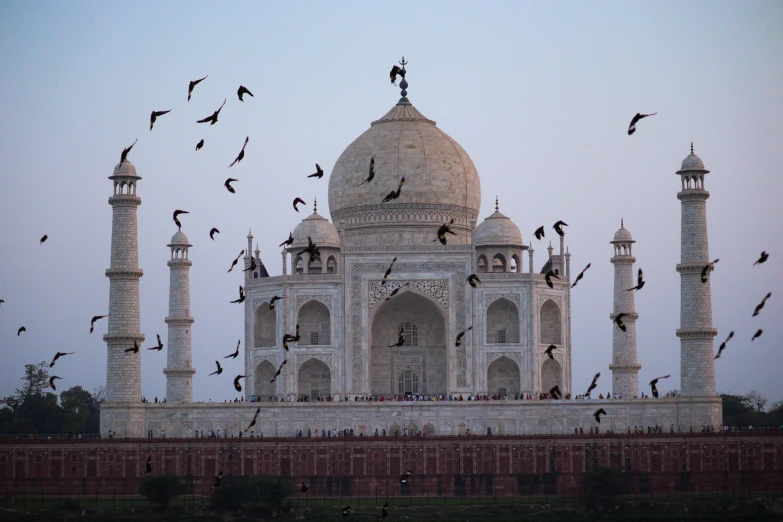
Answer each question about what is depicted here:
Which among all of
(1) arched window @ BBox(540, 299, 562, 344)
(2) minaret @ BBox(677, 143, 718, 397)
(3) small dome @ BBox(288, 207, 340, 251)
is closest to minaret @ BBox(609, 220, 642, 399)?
(1) arched window @ BBox(540, 299, 562, 344)

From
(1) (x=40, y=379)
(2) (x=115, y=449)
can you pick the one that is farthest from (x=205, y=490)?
(1) (x=40, y=379)

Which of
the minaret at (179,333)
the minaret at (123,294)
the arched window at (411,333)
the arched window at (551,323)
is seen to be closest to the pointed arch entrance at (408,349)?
the arched window at (411,333)

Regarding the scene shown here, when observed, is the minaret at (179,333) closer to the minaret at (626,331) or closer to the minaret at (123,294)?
the minaret at (123,294)

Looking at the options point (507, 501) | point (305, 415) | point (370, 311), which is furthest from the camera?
point (370, 311)

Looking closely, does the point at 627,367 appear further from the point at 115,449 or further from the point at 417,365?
the point at 115,449

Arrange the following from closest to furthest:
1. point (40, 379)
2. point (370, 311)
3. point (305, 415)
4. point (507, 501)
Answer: point (507, 501)
point (305, 415)
point (370, 311)
point (40, 379)

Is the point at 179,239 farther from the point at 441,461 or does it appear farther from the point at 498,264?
the point at 441,461
